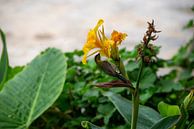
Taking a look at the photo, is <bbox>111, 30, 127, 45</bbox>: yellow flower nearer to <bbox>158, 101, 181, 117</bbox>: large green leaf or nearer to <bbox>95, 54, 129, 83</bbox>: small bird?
<bbox>95, 54, 129, 83</bbox>: small bird

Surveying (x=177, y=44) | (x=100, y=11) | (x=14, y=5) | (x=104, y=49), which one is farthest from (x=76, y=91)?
(x=14, y=5)

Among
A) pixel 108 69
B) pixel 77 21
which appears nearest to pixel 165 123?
pixel 108 69

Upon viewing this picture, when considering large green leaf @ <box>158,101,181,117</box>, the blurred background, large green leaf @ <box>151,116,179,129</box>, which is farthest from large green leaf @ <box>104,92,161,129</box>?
the blurred background

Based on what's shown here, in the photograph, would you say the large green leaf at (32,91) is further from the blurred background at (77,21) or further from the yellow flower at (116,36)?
the blurred background at (77,21)

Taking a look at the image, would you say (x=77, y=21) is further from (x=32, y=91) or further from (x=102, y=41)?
(x=102, y=41)

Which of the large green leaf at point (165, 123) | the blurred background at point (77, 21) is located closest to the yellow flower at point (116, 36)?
the large green leaf at point (165, 123)

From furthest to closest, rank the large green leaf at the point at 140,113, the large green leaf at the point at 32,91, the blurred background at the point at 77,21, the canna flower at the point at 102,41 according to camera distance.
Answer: the blurred background at the point at 77,21
the large green leaf at the point at 32,91
the large green leaf at the point at 140,113
the canna flower at the point at 102,41
